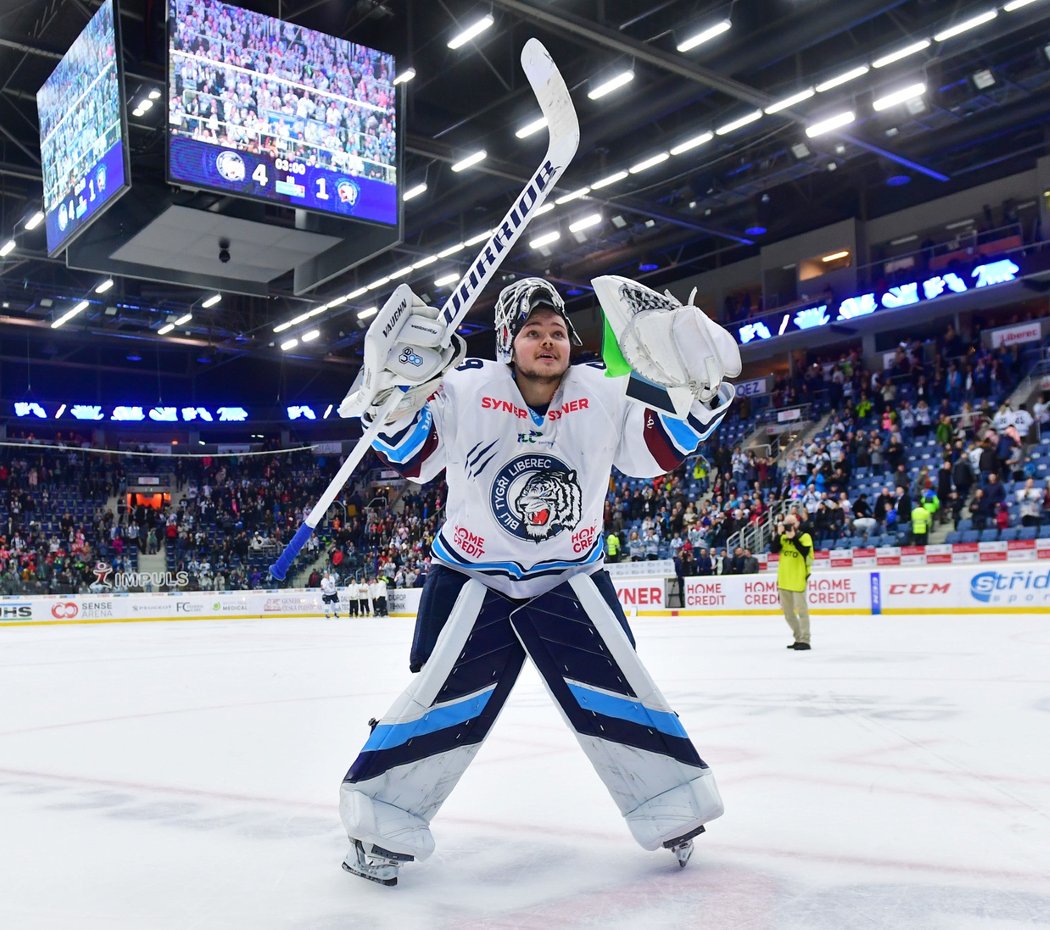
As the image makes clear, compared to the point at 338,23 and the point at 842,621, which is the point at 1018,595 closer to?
the point at 842,621

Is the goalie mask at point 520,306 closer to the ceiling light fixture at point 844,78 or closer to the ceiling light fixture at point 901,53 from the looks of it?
the ceiling light fixture at point 901,53

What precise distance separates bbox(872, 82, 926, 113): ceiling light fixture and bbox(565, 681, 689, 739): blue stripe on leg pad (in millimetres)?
13832

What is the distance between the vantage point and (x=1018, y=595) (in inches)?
448

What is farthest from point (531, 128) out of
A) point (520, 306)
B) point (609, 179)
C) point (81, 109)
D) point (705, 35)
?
point (520, 306)

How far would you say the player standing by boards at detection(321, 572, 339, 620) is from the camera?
19.1m

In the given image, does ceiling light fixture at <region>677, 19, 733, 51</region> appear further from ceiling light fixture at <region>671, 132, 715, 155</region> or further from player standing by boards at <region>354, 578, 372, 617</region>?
player standing by boards at <region>354, 578, 372, 617</region>

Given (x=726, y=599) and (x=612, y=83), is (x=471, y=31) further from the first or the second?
(x=726, y=599)

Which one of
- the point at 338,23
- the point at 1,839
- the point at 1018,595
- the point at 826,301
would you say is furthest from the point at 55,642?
the point at 826,301

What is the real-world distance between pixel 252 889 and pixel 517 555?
36.9 inches

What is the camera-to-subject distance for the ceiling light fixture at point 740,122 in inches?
564

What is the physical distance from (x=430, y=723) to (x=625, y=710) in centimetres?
46

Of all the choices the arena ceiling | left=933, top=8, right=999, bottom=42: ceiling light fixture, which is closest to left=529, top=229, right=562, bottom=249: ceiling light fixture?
the arena ceiling

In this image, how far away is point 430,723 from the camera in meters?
2.25

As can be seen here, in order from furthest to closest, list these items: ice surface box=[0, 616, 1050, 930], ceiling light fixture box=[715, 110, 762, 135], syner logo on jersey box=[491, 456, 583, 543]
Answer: ceiling light fixture box=[715, 110, 762, 135] → syner logo on jersey box=[491, 456, 583, 543] → ice surface box=[0, 616, 1050, 930]
